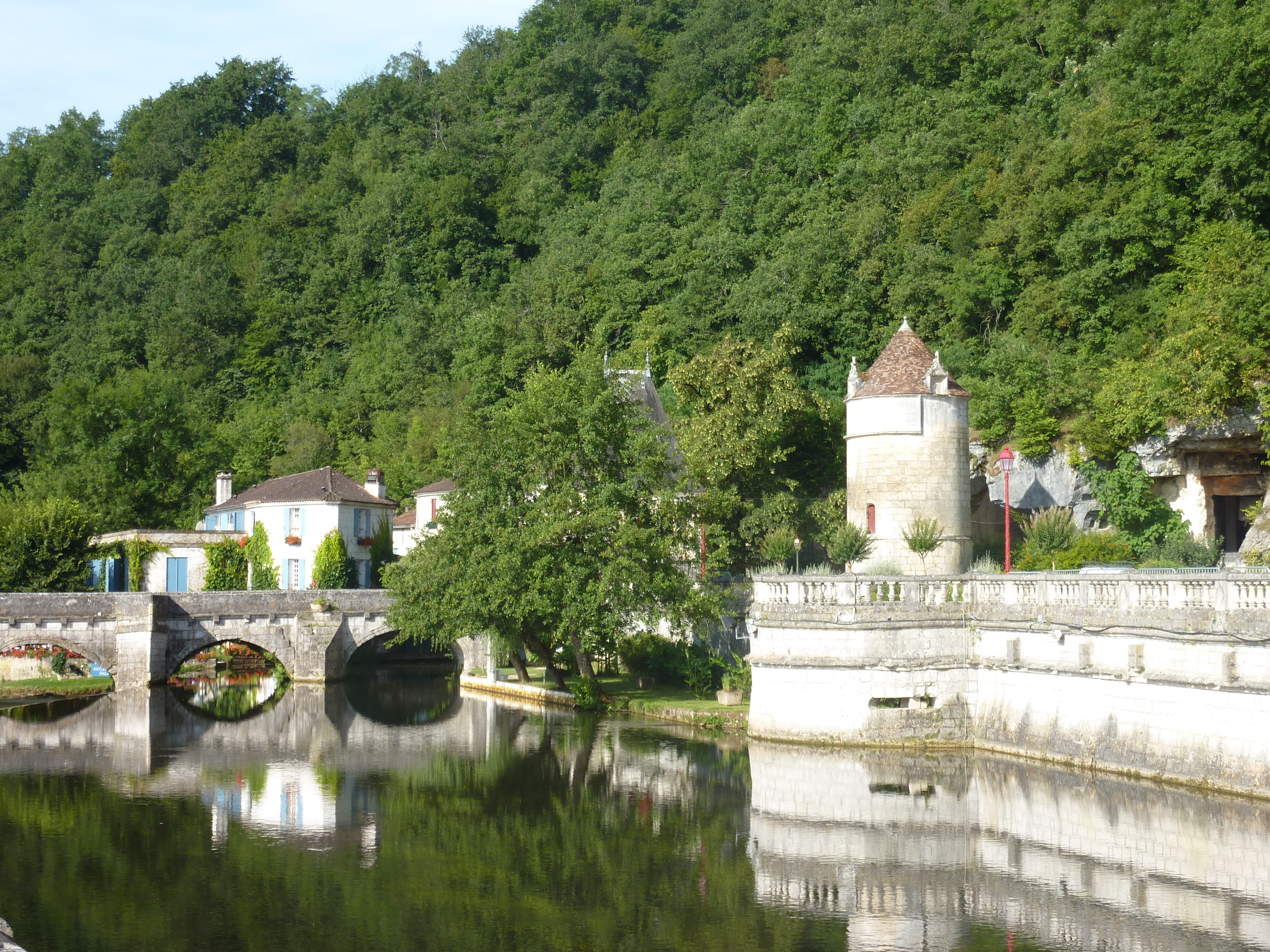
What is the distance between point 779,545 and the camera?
33750 millimetres

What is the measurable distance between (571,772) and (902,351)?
15251mm

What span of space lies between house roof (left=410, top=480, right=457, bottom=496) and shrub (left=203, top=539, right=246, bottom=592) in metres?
8.38

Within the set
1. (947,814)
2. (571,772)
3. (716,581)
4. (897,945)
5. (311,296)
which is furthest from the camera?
(311,296)

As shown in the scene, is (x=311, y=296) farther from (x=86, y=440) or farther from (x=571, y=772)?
(x=571, y=772)

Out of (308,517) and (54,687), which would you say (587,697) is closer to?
(54,687)

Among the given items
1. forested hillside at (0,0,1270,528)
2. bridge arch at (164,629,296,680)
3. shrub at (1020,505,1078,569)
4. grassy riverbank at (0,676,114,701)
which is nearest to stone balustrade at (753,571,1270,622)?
shrub at (1020,505,1078,569)

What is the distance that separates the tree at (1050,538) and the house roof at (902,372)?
3.98 metres

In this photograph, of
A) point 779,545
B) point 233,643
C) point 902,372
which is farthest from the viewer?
point 233,643

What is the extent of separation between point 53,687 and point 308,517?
13.1m

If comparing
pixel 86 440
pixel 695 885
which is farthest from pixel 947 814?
pixel 86 440

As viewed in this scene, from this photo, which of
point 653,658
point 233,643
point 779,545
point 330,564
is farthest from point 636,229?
point 779,545

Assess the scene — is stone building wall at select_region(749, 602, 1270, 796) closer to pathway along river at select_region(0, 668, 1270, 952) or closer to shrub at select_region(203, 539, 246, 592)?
pathway along river at select_region(0, 668, 1270, 952)

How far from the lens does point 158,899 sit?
1762 cm

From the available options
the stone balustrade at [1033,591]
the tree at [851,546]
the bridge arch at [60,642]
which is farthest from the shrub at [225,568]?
the stone balustrade at [1033,591]
